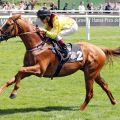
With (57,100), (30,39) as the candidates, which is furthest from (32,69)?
(57,100)

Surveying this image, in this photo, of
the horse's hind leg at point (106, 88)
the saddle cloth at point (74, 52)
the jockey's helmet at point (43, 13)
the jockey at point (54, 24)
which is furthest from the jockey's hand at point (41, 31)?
the horse's hind leg at point (106, 88)

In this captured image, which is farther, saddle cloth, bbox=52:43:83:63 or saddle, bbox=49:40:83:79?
saddle cloth, bbox=52:43:83:63

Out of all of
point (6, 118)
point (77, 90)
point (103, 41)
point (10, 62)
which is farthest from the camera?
point (103, 41)

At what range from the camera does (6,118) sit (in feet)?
28.1

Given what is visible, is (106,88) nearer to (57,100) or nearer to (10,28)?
(57,100)

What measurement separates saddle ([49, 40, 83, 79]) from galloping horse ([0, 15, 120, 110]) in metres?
0.07

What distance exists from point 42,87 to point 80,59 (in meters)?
2.91

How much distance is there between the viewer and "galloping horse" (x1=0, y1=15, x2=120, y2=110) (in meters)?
8.80

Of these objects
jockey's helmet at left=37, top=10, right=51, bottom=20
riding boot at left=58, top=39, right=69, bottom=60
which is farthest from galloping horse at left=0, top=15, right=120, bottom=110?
jockey's helmet at left=37, top=10, right=51, bottom=20

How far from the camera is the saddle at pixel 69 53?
9250 millimetres

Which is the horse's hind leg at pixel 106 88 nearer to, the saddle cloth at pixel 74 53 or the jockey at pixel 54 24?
the saddle cloth at pixel 74 53

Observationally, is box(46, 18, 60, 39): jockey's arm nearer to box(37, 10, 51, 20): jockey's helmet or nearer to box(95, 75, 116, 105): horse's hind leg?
box(37, 10, 51, 20): jockey's helmet

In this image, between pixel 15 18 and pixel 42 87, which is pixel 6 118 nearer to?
pixel 15 18

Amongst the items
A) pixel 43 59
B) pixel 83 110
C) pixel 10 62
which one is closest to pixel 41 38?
pixel 43 59
